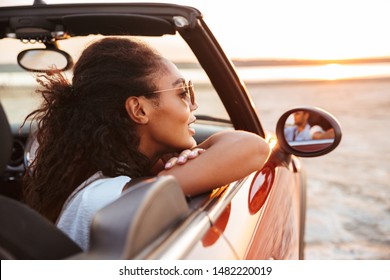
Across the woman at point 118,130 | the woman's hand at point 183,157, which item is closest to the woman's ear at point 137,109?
the woman at point 118,130

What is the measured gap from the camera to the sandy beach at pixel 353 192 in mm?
4785

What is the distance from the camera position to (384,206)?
5730 mm

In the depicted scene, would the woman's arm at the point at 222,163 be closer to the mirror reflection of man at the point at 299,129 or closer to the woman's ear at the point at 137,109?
the woman's ear at the point at 137,109

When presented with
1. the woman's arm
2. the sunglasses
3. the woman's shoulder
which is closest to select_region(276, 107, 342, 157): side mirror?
the sunglasses

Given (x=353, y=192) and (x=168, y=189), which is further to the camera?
(x=353, y=192)

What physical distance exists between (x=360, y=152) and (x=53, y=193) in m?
6.66

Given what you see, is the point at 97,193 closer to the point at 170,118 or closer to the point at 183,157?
the point at 183,157

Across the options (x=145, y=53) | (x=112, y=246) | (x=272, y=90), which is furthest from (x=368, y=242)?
(x=272, y=90)

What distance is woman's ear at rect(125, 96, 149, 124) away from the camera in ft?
6.90

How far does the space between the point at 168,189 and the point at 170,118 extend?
80 centimetres

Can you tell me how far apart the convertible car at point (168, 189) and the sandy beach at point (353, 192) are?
1300 millimetres

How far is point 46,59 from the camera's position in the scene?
108 inches

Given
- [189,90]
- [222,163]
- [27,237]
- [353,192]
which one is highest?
[27,237]

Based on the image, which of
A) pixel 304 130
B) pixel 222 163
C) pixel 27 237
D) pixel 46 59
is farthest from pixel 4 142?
pixel 304 130
